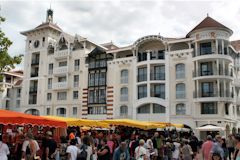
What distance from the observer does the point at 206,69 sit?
3628 cm

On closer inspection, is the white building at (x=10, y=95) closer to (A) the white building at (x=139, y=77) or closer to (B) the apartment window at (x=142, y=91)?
(A) the white building at (x=139, y=77)

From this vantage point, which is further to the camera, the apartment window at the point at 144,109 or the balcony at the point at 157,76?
the apartment window at the point at 144,109

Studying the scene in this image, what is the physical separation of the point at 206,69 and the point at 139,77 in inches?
328

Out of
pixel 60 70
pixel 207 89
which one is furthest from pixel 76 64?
pixel 207 89

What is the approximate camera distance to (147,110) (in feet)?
128

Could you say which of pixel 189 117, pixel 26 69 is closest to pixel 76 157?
pixel 189 117

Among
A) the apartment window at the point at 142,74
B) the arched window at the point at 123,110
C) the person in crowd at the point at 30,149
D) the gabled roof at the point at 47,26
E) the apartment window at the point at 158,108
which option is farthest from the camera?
the gabled roof at the point at 47,26

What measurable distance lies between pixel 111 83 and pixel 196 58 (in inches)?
462

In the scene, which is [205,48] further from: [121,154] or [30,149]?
[30,149]

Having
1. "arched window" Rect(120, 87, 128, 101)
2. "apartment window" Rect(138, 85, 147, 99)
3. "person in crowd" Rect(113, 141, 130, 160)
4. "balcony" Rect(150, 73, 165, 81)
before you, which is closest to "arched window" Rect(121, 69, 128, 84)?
"arched window" Rect(120, 87, 128, 101)

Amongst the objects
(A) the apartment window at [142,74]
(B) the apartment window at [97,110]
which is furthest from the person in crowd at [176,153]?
(B) the apartment window at [97,110]

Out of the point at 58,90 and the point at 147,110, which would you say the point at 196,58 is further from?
the point at 58,90

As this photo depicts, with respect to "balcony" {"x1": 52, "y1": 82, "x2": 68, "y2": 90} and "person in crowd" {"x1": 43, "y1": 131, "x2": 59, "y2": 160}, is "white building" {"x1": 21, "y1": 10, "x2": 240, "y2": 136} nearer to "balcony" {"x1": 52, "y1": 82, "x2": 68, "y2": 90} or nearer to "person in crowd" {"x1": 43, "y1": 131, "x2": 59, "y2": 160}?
"balcony" {"x1": 52, "y1": 82, "x2": 68, "y2": 90}

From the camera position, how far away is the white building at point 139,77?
3572 centimetres
